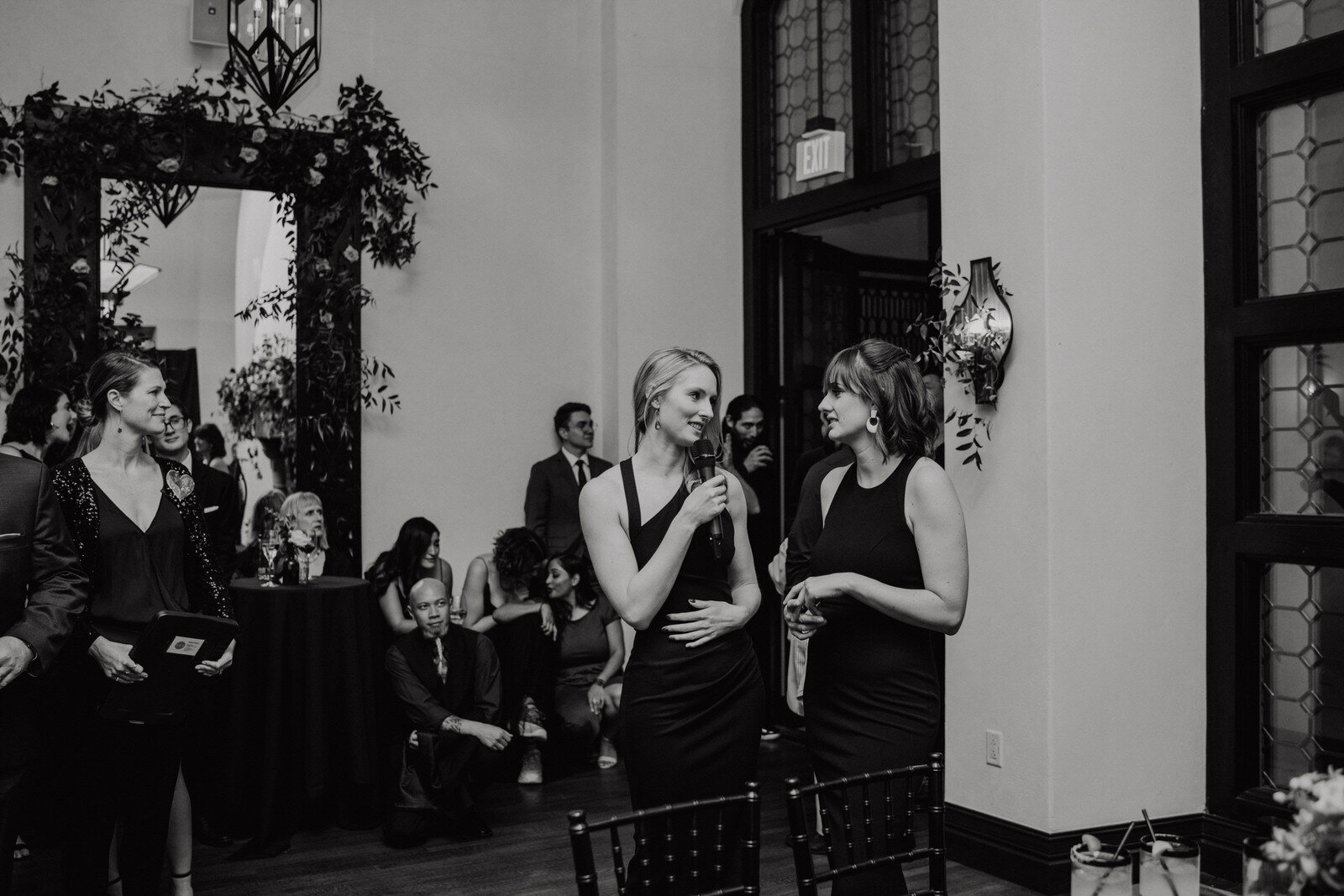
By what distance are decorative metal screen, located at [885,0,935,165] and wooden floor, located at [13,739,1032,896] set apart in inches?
110

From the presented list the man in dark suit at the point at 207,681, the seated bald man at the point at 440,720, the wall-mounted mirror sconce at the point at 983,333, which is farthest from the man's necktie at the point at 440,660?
the wall-mounted mirror sconce at the point at 983,333

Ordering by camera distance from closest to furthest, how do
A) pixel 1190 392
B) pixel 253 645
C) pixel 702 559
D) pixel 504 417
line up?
1. pixel 702 559
2. pixel 1190 392
3. pixel 253 645
4. pixel 504 417

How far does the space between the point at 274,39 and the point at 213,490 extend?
212 centimetres

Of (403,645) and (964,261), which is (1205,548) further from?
(403,645)

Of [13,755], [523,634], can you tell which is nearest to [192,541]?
[13,755]

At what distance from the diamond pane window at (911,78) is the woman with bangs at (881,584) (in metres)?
2.99

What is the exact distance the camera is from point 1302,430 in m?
3.95

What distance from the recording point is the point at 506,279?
6617 mm

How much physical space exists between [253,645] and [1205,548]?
3.29 m

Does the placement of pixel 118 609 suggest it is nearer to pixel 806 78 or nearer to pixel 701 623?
pixel 701 623

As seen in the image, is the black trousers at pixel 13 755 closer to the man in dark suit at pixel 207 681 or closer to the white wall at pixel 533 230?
the man in dark suit at pixel 207 681

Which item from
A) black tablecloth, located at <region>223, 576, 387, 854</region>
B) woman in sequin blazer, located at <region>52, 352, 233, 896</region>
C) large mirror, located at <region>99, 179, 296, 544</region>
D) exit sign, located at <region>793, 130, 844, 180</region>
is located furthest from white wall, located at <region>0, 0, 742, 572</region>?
woman in sequin blazer, located at <region>52, 352, 233, 896</region>

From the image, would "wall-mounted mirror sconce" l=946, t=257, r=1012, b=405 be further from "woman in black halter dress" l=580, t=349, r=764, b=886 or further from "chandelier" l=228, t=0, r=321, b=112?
"chandelier" l=228, t=0, r=321, b=112

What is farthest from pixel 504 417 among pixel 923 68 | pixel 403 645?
pixel 923 68
